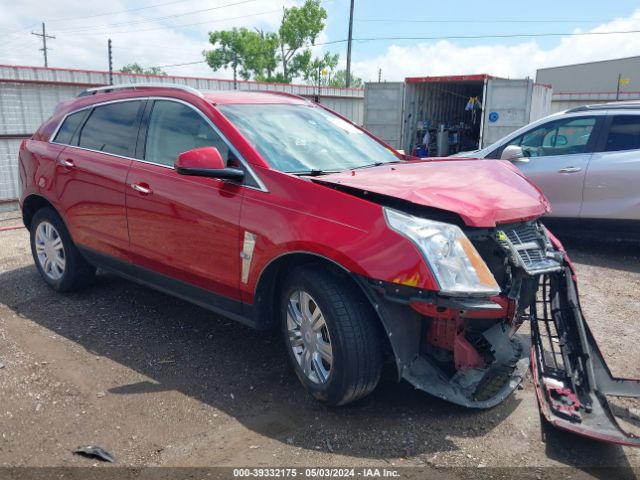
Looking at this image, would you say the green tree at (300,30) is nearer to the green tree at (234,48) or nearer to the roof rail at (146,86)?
the green tree at (234,48)

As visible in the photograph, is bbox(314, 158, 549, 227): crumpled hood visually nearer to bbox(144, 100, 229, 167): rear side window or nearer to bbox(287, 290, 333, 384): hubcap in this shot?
bbox(287, 290, 333, 384): hubcap

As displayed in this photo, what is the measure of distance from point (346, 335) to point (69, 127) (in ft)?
11.7

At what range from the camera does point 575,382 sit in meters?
3.27

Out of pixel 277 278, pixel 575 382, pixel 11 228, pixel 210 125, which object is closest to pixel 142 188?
pixel 210 125

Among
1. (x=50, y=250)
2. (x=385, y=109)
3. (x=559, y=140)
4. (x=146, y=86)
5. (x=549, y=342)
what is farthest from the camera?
(x=385, y=109)

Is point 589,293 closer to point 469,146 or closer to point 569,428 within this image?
point 569,428

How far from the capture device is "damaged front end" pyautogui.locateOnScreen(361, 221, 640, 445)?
2.94 meters

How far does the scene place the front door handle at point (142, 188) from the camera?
4.14m

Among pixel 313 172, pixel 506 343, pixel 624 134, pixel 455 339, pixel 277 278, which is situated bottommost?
pixel 506 343

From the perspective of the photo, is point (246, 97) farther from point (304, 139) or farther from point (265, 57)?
point (265, 57)

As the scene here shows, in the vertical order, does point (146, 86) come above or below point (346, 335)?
above

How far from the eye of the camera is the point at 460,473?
278 centimetres

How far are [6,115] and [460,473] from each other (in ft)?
31.4

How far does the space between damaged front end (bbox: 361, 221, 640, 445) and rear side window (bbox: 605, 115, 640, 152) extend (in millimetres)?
3786
